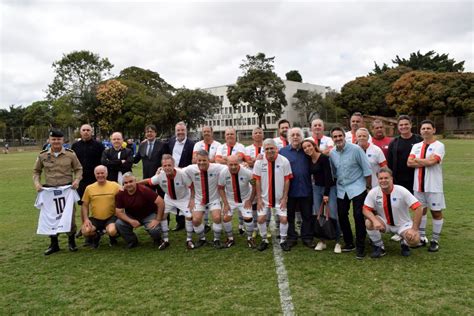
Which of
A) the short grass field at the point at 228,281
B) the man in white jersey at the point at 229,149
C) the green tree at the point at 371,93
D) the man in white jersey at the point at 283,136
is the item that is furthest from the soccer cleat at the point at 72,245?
the green tree at the point at 371,93

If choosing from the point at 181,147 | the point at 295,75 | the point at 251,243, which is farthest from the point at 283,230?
the point at 295,75

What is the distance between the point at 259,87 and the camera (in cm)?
5638

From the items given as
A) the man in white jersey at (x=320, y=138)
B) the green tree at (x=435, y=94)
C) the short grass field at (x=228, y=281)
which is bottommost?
the short grass field at (x=228, y=281)

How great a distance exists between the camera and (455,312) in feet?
11.5

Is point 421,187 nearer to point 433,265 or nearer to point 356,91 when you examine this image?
point 433,265

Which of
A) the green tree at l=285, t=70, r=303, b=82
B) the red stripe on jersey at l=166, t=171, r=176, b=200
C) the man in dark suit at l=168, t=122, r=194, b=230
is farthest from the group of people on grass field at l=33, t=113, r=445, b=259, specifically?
the green tree at l=285, t=70, r=303, b=82

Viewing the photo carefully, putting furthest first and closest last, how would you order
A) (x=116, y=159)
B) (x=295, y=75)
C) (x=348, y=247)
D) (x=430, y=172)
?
1. (x=295, y=75)
2. (x=116, y=159)
3. (x=348, y=247)
4. (x=430, y=172)

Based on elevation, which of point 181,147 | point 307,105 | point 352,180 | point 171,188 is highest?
point 307,105

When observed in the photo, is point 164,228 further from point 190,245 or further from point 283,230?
point 283,230

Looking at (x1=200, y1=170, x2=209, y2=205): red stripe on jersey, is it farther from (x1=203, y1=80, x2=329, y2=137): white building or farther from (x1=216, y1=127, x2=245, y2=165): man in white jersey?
(x1=203, y1=80, x2=329, y2=137): white building

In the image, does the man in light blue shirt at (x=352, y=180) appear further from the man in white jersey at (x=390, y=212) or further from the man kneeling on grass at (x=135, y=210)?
the man kneeling on grass at (x=135, y=210)

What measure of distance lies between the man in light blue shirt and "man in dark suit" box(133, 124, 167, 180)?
3.23 metres

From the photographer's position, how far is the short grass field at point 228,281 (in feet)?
12.4

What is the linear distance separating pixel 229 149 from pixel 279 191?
1.43 m
